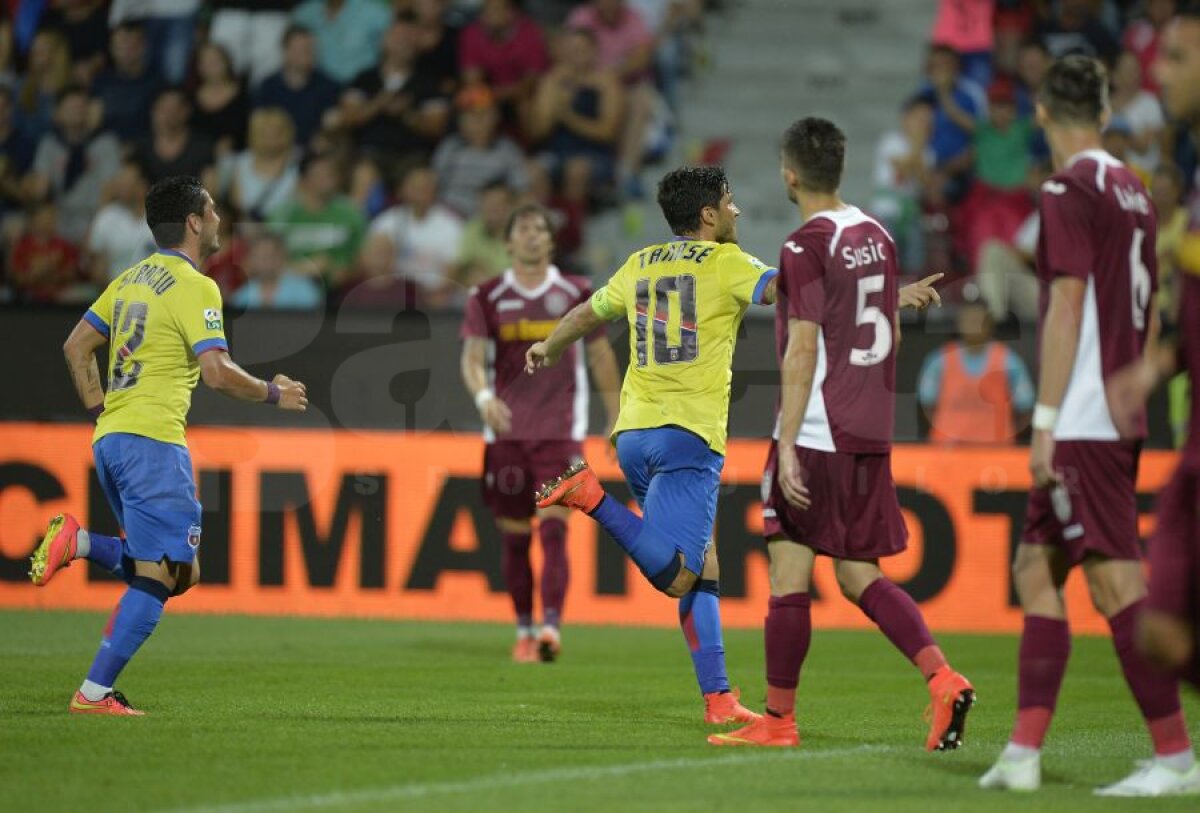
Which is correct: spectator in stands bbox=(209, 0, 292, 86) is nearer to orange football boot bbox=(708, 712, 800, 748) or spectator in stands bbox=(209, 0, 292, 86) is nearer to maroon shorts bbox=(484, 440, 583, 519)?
maroon shorts bbox=(484, 440, 583, 519)

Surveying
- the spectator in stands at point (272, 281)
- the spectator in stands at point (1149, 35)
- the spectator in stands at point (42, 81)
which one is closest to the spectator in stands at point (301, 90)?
the spectator in stands at point (272, 281)

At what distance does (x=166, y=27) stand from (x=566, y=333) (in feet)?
34.2

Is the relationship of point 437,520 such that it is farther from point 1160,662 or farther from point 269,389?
point 1160,662

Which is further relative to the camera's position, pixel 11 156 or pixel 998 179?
pixel 11 156

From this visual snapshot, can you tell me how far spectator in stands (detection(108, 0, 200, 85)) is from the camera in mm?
17062

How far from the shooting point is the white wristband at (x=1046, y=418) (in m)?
5.88

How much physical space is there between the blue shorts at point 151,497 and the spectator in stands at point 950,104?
9294 millimetres

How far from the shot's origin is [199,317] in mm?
7926

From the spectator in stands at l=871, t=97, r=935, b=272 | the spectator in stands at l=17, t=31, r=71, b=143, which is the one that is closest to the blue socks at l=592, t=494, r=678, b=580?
the spectator in stands at l=871, t=97, r=935, b=272

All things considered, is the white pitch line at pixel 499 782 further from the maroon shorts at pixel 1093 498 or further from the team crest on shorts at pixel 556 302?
the team crest on shorts at pixel 556 302

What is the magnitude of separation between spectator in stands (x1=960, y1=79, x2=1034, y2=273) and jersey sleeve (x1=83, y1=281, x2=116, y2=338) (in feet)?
28.0

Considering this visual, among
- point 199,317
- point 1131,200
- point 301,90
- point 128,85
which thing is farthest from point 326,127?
point 1131,200

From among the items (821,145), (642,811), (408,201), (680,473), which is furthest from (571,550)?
(642,811)

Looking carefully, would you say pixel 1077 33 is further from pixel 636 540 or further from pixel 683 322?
pixel 636 540
